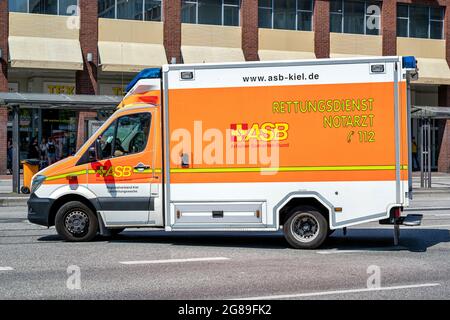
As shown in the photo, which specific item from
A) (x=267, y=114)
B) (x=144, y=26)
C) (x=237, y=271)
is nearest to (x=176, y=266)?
(x=237, y=271)

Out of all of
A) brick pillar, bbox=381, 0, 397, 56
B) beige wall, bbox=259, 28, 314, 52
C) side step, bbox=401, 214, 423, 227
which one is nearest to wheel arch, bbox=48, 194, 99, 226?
side step, bbox=401, 214, 423, 227

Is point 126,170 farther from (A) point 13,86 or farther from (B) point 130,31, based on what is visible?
(A) point 13,86

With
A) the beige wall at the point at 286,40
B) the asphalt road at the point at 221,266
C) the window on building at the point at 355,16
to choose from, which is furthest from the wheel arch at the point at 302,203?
the window on building at the point at 355,16

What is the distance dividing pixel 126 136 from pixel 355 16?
29.5 metres

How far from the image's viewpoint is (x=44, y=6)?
3294cm

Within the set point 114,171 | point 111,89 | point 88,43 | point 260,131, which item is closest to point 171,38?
point 111,89

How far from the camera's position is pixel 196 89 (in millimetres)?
11969

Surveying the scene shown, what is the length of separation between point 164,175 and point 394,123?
3807mm

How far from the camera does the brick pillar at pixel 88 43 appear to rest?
111 ft

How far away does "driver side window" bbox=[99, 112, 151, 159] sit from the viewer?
40.3ft

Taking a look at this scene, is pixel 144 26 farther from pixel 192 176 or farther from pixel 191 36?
pixel 192 176

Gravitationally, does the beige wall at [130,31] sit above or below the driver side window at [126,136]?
above

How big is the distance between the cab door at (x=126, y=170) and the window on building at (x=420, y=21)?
30.7 meters

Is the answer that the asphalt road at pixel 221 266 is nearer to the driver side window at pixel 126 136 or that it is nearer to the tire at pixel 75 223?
the tire at pixel 75 223
